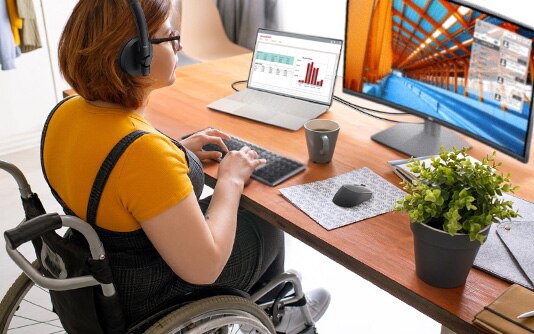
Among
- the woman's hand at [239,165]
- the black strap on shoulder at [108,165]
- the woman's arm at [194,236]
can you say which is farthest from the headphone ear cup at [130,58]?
the woman's hand at [239,165]

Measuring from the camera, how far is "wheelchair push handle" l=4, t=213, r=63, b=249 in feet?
3.42

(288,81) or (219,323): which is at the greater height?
(288,81)

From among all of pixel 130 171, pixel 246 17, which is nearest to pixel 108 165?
pixel 130 171

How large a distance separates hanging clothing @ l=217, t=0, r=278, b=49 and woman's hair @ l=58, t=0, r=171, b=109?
2.38 m

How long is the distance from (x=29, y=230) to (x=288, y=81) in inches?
43.2

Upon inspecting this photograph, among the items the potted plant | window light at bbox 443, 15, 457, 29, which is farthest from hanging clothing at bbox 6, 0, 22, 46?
the potted plant

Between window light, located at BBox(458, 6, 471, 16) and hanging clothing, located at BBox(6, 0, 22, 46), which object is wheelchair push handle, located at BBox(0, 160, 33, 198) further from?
hanging clothing, located at BBox(6, 0, 22, 46)

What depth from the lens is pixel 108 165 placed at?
1146 mm

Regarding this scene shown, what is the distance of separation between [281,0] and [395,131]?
1942mm

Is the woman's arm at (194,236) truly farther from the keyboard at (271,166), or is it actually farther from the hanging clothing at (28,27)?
the hanging clothing at (28,27)

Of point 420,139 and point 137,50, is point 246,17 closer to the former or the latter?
point 420,139

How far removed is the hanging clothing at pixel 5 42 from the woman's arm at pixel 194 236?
1948mm

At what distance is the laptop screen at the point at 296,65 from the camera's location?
6.24 ft

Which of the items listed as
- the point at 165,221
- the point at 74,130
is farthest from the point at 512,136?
the point at 74,130
